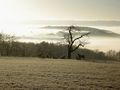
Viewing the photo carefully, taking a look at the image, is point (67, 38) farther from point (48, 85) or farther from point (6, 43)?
point (48, 85)

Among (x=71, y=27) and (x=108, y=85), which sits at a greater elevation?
(x=71, y=27)

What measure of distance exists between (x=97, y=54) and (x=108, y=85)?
85.4 m

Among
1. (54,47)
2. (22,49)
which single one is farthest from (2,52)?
(54,47)

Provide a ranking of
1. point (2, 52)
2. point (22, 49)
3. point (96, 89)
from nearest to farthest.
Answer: point (96, 89) → point (2, 52) → point (22, 49)

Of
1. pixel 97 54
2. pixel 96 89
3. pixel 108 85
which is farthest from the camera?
pixel 97 54

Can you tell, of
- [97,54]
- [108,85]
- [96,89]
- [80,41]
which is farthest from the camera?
[97,54]

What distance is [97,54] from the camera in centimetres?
10500

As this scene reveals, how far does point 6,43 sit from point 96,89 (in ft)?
241

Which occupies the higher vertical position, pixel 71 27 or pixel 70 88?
pixel 71 27

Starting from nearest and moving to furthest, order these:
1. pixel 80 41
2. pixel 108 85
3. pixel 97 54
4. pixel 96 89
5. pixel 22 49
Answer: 1. pixel 96 89
2. pixel 108 85
3. pixel 80 41
4. pixel 22 49
5. pixel 97 54

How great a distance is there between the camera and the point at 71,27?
8319 centimetres

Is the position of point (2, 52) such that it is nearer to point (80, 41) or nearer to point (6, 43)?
point (6, 43)

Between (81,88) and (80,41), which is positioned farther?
(80,41)

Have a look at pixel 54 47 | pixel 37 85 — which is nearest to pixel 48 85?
pixel 37 85
